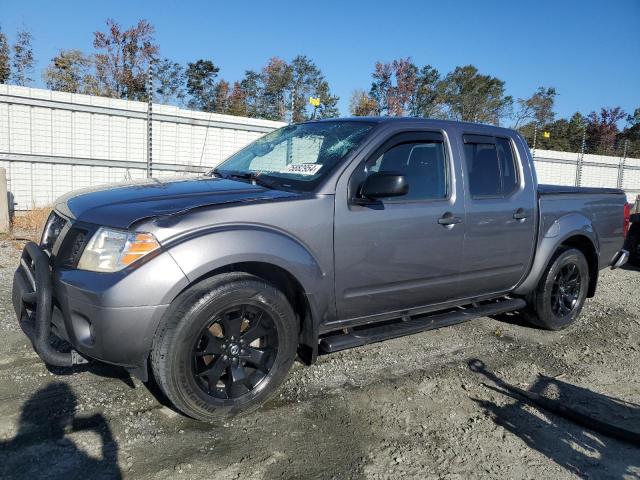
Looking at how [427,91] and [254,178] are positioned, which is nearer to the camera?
[254,178]

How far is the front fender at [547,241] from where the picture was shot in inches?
179

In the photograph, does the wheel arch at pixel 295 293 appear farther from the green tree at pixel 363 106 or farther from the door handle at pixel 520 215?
the green tree at pixel 363 106

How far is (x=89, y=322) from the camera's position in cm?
258

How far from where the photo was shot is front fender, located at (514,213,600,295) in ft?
Answer: 14.9

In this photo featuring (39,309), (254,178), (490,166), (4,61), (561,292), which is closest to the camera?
(39,309)

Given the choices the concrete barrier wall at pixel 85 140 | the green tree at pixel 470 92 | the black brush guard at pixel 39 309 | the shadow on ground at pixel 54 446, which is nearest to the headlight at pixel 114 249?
the black brush guard at pixel 39 309

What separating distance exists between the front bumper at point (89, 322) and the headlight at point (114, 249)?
149 millimetres

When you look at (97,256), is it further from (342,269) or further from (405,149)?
(405,149)

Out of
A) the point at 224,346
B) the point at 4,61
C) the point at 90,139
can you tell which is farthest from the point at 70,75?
the point at 224,346

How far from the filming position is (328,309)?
10.8 ft

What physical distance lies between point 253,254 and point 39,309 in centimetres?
118

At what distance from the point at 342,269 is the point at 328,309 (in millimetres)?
280

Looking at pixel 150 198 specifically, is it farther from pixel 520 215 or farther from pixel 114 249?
pixel 520 215

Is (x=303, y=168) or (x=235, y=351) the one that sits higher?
(x=303, y=168)
